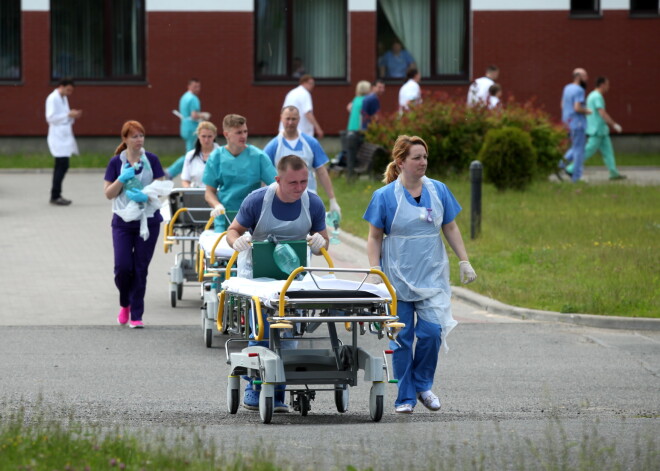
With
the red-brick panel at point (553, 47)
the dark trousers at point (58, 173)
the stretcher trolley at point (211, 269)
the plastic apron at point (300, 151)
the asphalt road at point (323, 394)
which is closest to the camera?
the asphalt road at point (323, 394)

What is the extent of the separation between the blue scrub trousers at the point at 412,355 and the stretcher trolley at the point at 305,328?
410mm

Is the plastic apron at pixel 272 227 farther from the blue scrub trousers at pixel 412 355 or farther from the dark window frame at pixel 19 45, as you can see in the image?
the dark window frame at pixel 19 45

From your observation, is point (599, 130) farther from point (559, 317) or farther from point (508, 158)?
point (559, 317)

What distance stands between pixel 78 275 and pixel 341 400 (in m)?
7.58

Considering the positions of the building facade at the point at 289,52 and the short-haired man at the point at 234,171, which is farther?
the building facade at the point at 289,52

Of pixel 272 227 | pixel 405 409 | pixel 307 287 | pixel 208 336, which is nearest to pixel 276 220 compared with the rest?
pixel 272 227

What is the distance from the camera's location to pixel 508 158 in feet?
74.3

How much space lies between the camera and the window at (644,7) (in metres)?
32.7

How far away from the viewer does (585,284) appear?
14.5 meters

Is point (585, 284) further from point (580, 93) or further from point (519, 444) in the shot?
point (580, 93)

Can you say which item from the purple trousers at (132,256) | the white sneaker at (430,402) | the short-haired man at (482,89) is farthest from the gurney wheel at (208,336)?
the short-haired man at (482,89)

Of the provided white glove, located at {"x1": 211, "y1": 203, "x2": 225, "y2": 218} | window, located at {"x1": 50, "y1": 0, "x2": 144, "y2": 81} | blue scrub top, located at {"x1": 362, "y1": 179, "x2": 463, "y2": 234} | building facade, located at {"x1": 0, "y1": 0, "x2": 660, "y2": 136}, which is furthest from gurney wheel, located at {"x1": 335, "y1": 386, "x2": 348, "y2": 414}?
window, located at {"x1": 50, "y1": 0, "x2": 144, "y2": 81}

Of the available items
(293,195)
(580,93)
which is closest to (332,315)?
(293,195)

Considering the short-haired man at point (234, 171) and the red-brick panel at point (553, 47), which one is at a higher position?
the red-brick panel at point (553, 47)
